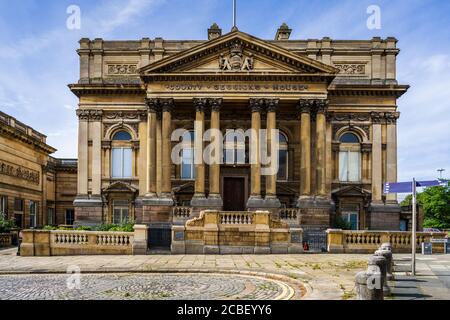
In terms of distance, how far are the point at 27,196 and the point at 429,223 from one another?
66949 mm

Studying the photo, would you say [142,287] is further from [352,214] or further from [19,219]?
[19,219]

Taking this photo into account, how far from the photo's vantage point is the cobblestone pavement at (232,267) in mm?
13641

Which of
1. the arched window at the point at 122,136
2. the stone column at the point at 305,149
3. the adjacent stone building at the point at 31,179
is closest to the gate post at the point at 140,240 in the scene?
the stone column at the point at 305,149

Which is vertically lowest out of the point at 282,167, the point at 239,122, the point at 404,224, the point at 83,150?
the point at 404,224

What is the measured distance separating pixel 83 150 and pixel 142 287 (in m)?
28.7

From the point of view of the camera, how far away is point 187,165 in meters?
40.2

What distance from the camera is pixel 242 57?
36.5 metres

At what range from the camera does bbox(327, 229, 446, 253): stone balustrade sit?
2578cm

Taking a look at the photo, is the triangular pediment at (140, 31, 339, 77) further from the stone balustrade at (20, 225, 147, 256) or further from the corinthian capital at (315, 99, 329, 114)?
the stone balustrade at (20, 225, 147, 256)

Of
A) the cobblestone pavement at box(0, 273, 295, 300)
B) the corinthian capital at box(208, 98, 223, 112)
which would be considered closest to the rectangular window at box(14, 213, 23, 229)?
the corinthian capital at box(208, 98, 223, 112)

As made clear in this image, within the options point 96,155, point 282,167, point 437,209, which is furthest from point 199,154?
point 437,209

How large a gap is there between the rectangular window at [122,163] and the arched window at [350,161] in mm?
17449
